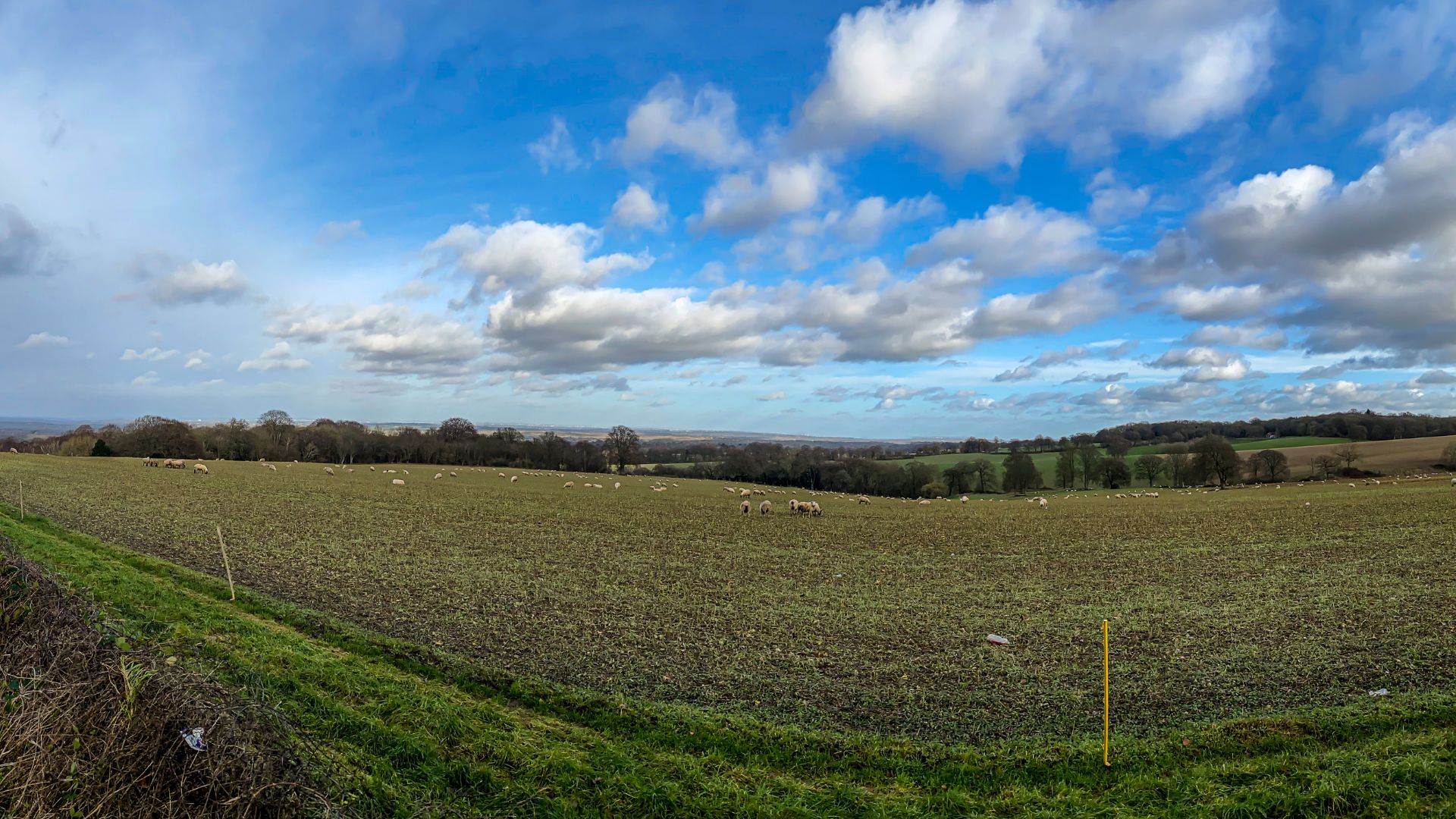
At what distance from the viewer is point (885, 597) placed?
51.5ft

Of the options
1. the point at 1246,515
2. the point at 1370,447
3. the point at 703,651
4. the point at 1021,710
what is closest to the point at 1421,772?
the point at 1021,710

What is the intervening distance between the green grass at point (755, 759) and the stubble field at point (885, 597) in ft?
2.16

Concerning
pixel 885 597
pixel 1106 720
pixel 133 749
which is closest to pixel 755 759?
pixel 1106 720

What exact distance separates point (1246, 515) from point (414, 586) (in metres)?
36.5

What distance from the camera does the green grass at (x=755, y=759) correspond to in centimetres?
599

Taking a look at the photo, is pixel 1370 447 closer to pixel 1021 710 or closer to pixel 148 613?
pixel 1021 710

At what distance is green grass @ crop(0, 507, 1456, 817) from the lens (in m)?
5.99

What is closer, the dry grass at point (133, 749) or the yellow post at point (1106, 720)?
the dry grass at point (133, 749)

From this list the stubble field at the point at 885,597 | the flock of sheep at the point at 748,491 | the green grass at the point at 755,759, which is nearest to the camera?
the green grass at the point at 755,759

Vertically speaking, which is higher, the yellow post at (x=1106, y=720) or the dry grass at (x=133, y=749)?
the dry grass at (x=133, y=749)

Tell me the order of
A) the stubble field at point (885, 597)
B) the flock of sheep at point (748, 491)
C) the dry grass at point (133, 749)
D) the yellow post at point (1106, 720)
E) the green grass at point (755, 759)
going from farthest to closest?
the flock of sheep at point (748, 491), the stubble field at point (885, 597), the yellow post at point (1106, 720), the green grass at point (755, 759), the dry grass at point (133, 749)

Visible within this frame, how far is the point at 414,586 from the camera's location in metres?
15.6

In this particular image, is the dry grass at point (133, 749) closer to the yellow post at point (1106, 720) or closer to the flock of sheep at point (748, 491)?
the yellow post at point (1106, 720)

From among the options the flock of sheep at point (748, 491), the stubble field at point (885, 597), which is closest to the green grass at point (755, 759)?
the stubble field at point (885, 597)
